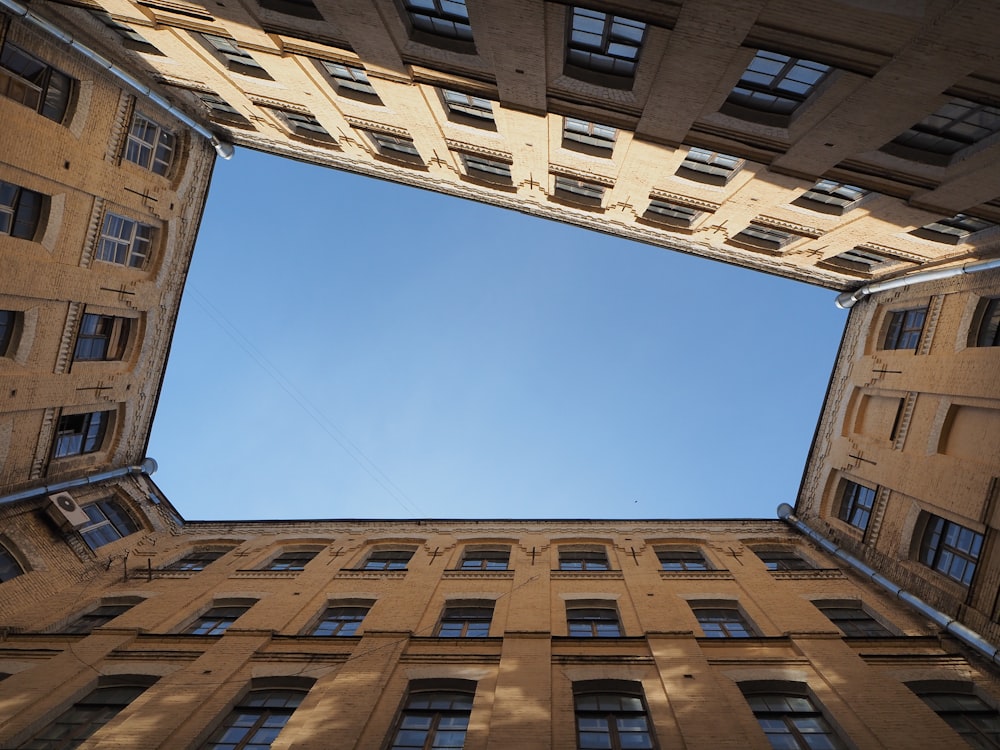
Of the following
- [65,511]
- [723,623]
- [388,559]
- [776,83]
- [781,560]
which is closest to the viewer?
[776,83]

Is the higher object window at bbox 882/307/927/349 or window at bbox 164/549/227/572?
window at bbox 882/307/927/349

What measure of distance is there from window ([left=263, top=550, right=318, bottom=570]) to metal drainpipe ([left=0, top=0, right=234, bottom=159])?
1479 cm

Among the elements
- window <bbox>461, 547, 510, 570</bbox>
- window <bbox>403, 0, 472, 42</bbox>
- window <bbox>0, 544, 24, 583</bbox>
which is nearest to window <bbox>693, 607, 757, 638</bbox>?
window <bbox>461, 547, 510, 570</bbox>

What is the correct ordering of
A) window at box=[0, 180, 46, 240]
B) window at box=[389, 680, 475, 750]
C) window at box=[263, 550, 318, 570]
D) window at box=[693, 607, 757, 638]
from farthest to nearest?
1. window at box=[263, 550, 318, 570]
2. window at box=[0, 180, 46, 240]
3. window at box=[693, 607, 757, 638]
4. window at box=[389, 680, 475, 750]

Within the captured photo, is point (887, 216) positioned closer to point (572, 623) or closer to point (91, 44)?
point (572, 623)

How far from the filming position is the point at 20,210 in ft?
44.5

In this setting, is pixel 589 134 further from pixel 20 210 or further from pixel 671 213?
pixel 20 210

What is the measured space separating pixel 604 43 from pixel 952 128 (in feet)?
21.9

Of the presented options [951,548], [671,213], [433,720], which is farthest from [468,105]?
[951,548]

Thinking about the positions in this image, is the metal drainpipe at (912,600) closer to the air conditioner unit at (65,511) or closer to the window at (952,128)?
the window at (952,128)

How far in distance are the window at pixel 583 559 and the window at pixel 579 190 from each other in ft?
37.9

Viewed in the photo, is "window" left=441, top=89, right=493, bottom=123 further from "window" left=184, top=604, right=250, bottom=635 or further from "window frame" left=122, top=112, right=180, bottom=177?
"window" left=184, top=604, right=250, bottom=635

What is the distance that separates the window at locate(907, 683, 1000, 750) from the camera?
9612 millimetres

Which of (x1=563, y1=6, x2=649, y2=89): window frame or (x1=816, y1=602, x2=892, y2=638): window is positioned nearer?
(x1=563, y1=6, x2=649, y2=89): window frame
